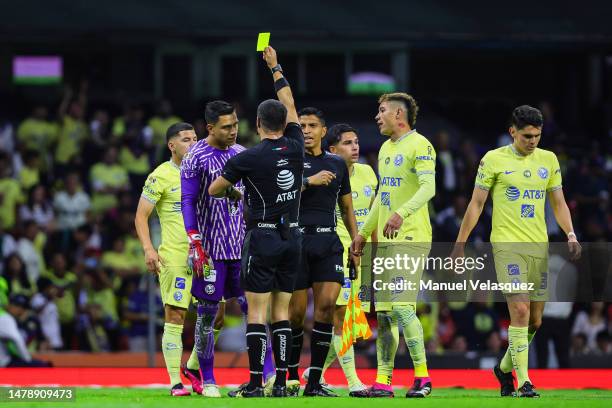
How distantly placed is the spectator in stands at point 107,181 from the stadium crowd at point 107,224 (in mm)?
16

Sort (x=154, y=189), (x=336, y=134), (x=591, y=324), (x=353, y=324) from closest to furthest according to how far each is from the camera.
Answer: (x=154, y=189) < (x=353, y=324) < (x=336, y=134) < (x=591, y=324)

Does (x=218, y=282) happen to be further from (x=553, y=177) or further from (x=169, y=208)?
(x=553, y=177)

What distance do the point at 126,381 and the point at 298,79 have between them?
46.5 ft

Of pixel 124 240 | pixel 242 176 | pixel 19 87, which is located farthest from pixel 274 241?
pixel 19 87

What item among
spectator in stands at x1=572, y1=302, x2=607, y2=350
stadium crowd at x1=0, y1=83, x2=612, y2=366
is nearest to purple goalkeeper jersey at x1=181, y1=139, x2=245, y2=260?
stadium crowd at x1=0, y1=83, x2=612, y2=366

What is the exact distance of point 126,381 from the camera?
1608 cm

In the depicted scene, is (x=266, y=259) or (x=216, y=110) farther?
(x=216, y=110)

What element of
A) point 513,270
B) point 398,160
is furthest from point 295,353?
point 513,270

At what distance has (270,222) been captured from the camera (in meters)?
11.9

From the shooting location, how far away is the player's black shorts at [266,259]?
11875mm

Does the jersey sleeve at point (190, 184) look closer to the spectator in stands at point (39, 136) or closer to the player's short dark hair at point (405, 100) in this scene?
the player's short dark hair at point (405, 100)

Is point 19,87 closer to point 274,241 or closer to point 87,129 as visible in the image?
point 87,129

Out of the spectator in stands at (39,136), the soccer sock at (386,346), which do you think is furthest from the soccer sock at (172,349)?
the spectator in stands at (39,136)

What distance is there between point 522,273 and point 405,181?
1302mm
